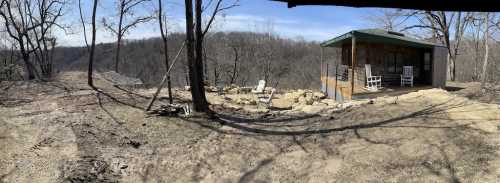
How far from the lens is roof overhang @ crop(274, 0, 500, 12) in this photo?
7.31 ft

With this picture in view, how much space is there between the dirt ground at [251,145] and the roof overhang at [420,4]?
4014mm

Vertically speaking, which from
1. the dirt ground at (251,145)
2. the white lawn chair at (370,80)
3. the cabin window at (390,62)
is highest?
the cabin window at (390,62)

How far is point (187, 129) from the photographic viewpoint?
358 inches

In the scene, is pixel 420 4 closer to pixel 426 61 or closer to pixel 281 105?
pixel 281 105

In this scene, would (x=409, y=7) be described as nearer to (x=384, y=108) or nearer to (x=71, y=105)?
(x=384, y=108)

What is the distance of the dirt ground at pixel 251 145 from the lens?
6.30 meters

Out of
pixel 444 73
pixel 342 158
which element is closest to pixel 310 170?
pixel 342 158

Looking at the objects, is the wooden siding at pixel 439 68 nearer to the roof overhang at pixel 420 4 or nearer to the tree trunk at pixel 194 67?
the tree trunk at pixel 194 67

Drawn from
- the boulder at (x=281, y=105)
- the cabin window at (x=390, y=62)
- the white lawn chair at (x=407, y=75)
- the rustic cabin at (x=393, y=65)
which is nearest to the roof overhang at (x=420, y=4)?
the boulder at (x=281, y=105)

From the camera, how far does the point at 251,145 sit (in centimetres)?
800

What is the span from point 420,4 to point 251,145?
5.91 metres

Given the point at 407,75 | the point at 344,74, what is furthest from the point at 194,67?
the point at 344,74

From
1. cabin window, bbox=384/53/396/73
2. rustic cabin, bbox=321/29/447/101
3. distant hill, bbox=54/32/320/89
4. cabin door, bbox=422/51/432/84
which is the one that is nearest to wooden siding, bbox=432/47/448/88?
rustic cabin, bbox=321/29/447/101

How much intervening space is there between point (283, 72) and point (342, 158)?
47.1 m
